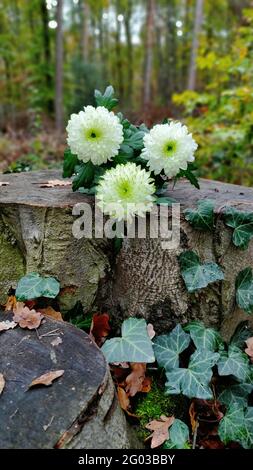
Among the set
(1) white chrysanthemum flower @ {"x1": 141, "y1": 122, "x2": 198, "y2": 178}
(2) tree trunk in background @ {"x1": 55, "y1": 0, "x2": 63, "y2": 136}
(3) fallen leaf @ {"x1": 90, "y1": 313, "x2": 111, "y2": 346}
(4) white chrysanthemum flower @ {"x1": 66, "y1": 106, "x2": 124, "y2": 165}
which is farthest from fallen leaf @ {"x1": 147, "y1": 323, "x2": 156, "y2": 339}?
(2) tree trunk in background @ {"x1": 55, "y1": 0, "x2": 63, "y2": 136}

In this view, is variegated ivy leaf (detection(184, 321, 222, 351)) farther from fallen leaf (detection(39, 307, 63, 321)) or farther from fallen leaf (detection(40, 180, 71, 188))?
fallen leaf (detection(40, 180, 71, 188))

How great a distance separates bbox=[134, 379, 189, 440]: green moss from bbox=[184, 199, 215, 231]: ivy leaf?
0.92 meters

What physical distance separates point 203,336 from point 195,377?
26 cm

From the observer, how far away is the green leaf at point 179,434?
2004mm

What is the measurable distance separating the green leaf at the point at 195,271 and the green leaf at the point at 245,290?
0.50 feet

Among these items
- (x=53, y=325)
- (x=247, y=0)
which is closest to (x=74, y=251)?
(x=53, y=325)

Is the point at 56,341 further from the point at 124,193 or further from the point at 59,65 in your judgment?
the point at 59,65

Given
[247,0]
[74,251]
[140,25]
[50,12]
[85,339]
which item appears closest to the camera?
[85,339]

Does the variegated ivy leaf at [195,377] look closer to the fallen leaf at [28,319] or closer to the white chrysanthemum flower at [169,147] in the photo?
the fallen leaf at [28,319]

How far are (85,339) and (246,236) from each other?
1.03 metres

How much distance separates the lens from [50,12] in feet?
50.9

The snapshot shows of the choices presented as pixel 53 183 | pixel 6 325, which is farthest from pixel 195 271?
pixel 53 183

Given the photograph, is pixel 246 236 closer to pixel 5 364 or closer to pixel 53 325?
pixel 53 325

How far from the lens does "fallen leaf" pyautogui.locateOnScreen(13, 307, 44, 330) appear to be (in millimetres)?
2027
